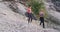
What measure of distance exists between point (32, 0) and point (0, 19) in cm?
1059

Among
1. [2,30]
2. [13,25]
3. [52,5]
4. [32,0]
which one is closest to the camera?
[2,30]

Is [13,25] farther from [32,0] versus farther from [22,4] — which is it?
[32,0]

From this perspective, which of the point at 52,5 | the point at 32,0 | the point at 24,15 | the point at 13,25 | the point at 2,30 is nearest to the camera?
the point at 2,30

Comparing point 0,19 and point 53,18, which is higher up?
point 0,19

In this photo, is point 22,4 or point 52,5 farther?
point 52,5

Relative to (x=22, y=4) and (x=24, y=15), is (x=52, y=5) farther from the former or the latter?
(x=24, y=15)

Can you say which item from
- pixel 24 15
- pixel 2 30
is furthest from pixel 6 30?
pixel 24 15

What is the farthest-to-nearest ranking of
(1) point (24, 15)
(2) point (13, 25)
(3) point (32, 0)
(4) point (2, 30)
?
(3) point (32, 0)
(1) point (24, 15)
(2) point (13, 25)
(4) point (2, 30)

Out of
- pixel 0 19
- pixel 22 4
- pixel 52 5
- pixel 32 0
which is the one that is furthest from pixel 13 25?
pixel 52 5

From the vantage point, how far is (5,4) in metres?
22.2

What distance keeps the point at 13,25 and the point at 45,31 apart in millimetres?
2437

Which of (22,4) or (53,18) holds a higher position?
(22,4)

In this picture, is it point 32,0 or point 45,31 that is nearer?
point 45,31

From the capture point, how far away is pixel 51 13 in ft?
85.3
